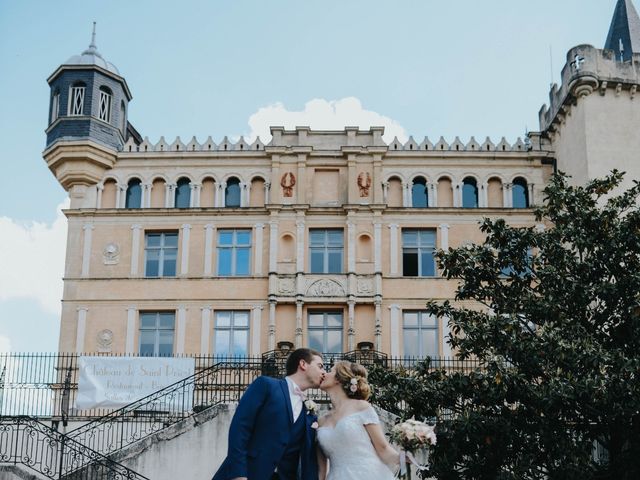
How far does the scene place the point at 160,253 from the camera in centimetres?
3619

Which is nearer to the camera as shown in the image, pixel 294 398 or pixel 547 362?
pixel 294 398

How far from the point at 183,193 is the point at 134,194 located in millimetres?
1868

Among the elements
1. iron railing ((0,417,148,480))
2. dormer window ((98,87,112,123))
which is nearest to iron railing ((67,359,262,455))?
iron railing ((0,417,148,480))

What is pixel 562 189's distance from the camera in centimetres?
1966

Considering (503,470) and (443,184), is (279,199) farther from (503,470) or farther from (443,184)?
(503,470)

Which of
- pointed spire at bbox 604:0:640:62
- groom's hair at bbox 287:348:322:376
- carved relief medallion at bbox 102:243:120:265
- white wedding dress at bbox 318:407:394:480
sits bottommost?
white wedding dress at bbox 318:407:394:480

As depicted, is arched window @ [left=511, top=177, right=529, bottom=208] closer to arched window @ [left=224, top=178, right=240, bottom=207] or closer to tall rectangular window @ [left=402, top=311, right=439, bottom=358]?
tall rectangular window @ [left=402, top=311, right=439, bottom=358]

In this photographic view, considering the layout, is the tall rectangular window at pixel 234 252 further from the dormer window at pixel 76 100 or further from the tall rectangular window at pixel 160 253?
the dormer window at pixel 76 100

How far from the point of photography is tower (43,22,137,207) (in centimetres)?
3619

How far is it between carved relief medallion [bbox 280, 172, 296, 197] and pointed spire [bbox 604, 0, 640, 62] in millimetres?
15045

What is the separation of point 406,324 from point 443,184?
18.6ft

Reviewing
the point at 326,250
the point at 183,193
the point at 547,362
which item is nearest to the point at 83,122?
the point at 183,193

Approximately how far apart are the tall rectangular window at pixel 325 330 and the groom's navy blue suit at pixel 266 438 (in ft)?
86.0

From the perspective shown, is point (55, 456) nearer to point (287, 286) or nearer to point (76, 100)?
point (287, 286)
